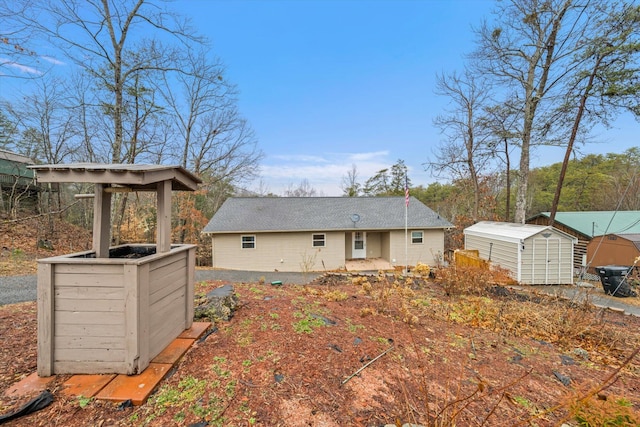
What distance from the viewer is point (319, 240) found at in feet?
45.9

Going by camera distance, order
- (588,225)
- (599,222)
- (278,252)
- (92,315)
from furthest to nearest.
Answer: (599,222) → (588,225) → (278,252) → (92,315)

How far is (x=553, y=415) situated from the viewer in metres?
2.31

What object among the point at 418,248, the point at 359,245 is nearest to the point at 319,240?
the point at 359,245

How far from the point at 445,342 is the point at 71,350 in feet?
14.0

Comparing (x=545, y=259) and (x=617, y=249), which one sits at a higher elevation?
(x=617, y=249)

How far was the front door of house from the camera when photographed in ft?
49.6

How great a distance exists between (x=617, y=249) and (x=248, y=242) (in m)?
17.8

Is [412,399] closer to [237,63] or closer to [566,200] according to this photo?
[237,63]

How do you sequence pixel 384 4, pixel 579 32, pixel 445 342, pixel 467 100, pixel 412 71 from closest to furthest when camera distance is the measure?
pixel 445 342
pixel 384 4
pixel 579 32
pixel 412 71
pixel 467 100

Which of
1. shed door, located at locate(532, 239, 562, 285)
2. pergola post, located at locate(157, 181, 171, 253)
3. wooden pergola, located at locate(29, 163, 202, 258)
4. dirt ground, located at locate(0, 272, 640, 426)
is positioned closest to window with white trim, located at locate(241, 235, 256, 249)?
dirt ground, located at locate(0, 272, 640, 426)

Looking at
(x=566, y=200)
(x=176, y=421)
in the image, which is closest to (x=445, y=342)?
(x=176, y=421)

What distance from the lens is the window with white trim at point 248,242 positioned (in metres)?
13.3

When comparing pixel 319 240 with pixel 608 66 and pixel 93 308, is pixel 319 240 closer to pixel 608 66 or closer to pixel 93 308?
pixel 93 308

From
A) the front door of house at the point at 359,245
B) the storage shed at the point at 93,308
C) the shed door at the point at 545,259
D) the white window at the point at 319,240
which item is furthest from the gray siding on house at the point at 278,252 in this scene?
the storage shed at the point at 93,308
